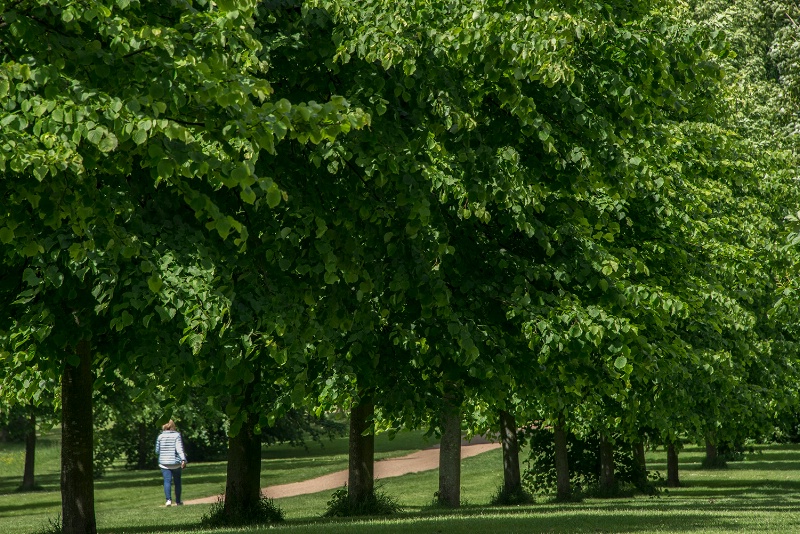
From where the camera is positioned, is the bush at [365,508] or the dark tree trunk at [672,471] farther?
the dark tree trunk at [672,471]

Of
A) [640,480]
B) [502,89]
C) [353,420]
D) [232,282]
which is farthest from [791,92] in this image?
[232,282]

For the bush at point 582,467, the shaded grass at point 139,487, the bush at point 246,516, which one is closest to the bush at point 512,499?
the bush at point 582,467

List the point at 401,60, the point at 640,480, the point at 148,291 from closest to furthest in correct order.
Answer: the point at 148,291, the point at 401,60, the point at 640,480

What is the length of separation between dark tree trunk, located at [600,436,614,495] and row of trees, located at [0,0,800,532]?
13.9m

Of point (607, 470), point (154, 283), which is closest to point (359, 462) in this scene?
point (607, 470)

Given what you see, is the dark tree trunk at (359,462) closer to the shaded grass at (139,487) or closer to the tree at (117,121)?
the shaded grass at (139,487)

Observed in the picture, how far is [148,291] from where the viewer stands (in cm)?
781

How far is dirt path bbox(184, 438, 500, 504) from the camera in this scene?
100ft

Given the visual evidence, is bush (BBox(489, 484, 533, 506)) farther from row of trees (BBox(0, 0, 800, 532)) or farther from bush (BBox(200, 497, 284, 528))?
row of trees (BBox(0, 0, 800, 532))

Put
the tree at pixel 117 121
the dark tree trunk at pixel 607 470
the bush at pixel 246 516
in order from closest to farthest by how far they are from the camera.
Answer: the tree at pixel 117 121, the bush at pixel 246 516, the dark tree trunk at pixel 607 470

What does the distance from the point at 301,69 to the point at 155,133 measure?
3.28 meters

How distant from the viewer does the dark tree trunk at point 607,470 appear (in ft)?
81.6

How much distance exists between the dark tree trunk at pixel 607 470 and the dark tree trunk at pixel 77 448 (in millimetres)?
15479

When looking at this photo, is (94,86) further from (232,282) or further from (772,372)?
(772,372)
